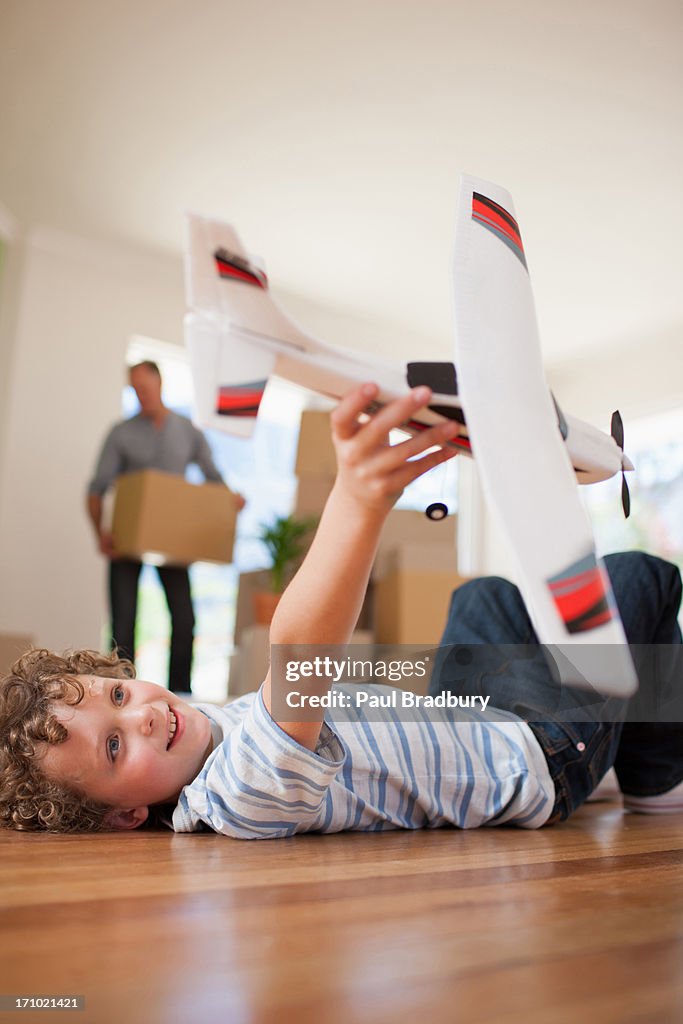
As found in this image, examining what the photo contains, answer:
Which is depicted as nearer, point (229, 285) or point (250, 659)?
point (229, 285)

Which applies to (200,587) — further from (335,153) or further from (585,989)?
(585,989)

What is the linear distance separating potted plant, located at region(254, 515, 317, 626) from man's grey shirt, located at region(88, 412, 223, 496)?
28 centimetres

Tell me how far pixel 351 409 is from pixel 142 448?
2610 mm

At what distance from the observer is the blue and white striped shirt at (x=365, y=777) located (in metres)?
0.74

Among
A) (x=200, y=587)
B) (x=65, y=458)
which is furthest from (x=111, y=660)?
(x=200, y=587)

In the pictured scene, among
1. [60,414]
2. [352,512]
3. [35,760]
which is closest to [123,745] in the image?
[35,760]

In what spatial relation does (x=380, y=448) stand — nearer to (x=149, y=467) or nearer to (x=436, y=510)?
(x=436, y=510)

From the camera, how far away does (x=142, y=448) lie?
3.01 m

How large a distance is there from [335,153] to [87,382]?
142 centimetres

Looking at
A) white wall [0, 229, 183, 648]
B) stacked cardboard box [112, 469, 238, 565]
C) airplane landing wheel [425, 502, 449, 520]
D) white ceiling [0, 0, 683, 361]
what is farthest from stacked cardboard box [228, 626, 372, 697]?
airplane landing wheel [425, 502, 449, 520]

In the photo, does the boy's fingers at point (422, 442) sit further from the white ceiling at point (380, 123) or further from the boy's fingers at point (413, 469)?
the white ceiling at point (380, 123)

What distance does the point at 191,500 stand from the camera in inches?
111

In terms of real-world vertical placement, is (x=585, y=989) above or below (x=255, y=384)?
below

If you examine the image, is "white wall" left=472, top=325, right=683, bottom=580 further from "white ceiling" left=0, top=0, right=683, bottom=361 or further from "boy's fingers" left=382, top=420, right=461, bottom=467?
"boy's fingers" left=382, top=420, right=461, bottom=467
